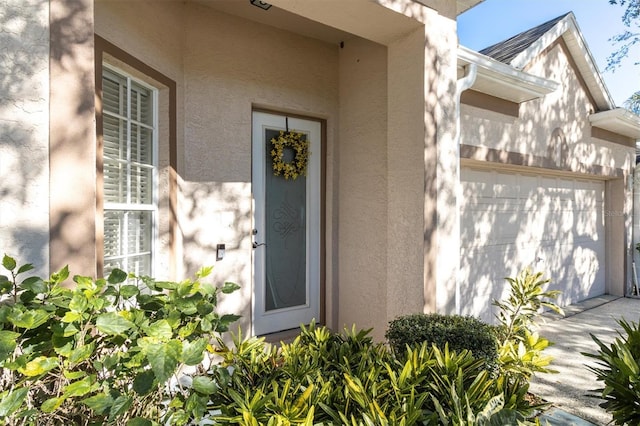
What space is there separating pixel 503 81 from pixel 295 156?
121 inches

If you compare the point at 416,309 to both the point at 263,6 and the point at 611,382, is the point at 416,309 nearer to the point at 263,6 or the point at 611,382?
the point at 611,382

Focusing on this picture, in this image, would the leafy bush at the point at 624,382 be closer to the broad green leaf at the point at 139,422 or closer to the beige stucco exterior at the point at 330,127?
the beige stucco exterior at the point at 330,127

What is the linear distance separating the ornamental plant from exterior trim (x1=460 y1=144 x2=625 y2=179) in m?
4.47

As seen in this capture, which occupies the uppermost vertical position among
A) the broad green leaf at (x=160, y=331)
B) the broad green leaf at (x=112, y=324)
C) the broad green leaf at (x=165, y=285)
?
the broad green leaf at (x=165, y=285)

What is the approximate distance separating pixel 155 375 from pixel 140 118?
289 cm

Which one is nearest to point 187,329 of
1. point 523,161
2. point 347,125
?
point 347,125

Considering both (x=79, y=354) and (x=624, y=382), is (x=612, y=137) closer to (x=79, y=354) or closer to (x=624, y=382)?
(x=624, y=382)

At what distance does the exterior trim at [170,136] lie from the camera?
8.98 feet

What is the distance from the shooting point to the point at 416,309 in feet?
13.1

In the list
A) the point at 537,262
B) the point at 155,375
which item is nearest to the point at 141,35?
the point at 155,375

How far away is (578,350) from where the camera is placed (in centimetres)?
498

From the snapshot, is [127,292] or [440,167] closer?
[127,292]

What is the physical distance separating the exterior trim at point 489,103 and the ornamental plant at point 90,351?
4.74 m

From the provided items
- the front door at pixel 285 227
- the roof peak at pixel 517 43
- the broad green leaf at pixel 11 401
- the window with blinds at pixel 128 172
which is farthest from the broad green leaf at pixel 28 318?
the roof peak at pixel 517 43
